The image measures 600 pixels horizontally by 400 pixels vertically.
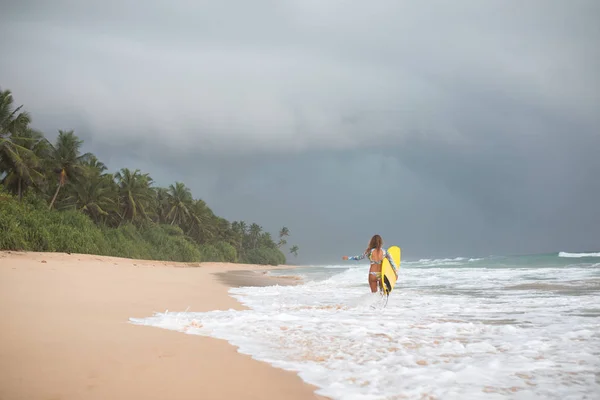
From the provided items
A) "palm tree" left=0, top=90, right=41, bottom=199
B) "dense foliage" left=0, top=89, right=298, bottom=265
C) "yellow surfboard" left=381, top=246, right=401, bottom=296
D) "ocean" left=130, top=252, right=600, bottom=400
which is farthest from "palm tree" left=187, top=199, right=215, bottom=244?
"ocean" left=130, top=252, right=600, bottom=400

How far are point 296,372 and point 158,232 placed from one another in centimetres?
4634

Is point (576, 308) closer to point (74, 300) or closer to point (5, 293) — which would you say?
point (74, 300)

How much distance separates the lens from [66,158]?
39.4 meters

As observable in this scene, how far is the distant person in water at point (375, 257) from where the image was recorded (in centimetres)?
1048

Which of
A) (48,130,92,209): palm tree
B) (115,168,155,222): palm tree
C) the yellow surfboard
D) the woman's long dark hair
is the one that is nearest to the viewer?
the yellow surfboard

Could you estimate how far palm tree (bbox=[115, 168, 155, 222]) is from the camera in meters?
48.9

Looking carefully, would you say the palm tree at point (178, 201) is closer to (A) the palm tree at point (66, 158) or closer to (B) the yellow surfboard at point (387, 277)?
(A) the palm tree at point (66, 158)

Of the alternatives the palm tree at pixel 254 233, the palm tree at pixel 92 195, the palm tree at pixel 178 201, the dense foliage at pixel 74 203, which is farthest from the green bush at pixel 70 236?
the palm tree at pixel 254 233

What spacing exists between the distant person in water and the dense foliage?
66.5 feet

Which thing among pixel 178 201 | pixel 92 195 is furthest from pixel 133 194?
pixel 178 201

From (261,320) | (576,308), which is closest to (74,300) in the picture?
(261,320)

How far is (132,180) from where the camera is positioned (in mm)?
49000

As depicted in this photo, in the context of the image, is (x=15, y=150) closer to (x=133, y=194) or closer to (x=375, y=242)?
(x=133, y=194)

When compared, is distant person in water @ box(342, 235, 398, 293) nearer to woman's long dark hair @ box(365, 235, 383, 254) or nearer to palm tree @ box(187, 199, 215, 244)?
woman's long dark hair @ box(365, 235, 383, 254)
